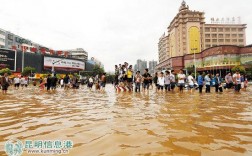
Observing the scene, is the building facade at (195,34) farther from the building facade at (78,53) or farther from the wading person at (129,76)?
the wading person at (129,76)

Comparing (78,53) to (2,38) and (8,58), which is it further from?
(8,58)

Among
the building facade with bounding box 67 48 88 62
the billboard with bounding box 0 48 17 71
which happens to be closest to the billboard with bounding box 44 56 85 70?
the billboard with bounding box 0 48 17 71

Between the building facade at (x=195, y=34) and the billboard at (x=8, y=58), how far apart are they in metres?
55.5

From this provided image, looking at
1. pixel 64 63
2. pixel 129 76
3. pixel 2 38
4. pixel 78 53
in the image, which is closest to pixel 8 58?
pixel 2 38

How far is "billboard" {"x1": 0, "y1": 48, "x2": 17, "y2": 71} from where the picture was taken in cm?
6386

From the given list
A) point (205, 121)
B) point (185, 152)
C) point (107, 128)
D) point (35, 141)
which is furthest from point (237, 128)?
point (35, 141)

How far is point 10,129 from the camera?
3.49 m

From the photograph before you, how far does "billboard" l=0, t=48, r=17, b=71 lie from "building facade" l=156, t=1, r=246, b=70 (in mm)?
55525

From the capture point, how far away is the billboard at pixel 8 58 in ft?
210

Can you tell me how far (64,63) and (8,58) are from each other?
960 inches

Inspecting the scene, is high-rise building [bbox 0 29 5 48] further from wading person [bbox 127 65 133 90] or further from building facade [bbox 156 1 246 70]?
wading person [bbox 127 65 133 90]

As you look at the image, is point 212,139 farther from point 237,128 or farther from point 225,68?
point 225,68

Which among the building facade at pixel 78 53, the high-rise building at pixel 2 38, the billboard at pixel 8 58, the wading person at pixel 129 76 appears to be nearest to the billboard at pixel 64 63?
the billboard at pixel 8 58

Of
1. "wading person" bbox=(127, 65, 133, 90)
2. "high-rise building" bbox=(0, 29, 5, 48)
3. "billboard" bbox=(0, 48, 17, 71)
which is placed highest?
"high-rise building" bbox=(0, 29, 5, 48)
